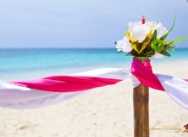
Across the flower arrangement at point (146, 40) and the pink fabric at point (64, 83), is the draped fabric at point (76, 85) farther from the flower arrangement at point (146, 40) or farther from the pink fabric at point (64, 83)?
the flower arrangement at point (146, 40)

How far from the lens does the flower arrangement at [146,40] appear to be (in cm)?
229

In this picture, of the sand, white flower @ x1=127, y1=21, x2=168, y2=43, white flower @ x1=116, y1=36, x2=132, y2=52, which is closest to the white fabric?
white flower @ x1=116, y1=36, x2=132, y2=52

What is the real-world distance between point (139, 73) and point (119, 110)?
3474 millimetres

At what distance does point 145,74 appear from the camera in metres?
2.38

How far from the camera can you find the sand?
459 cm

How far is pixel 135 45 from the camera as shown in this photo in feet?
7.61

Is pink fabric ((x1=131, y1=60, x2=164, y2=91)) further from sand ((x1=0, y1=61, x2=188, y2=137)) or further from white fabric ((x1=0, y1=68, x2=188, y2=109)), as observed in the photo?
sand ((x1=0, y1=61, x2=188, y2=137))

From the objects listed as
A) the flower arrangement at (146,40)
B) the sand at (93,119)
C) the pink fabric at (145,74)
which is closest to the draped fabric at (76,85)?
the pink fabric at (145,74)

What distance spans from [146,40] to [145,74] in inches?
10.3

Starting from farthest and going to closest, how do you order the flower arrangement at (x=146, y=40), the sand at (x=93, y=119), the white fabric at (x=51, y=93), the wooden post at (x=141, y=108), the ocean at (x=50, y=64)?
1. the ocean at (x=50, y=64)
2. the sand at (x=93, y=119)
3. the wooden post at (x=141, y=108)
4. the flower arrangement at (x=146, y=40)
5. the white fabric at (x=51, y=93)

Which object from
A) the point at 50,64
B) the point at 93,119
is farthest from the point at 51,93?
the point at 50,64

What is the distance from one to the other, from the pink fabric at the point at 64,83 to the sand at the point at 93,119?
2252 millimetres

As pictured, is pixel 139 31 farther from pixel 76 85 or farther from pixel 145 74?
pixel 76 85

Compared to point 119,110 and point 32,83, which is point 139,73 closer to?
point 32,83
